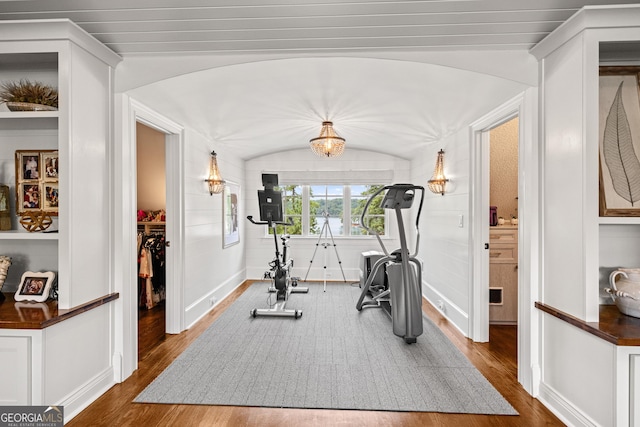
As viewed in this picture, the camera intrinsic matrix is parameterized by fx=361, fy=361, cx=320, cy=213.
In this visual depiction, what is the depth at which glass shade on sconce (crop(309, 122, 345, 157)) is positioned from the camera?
13.9 ft

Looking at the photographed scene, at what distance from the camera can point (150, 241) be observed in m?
4.74

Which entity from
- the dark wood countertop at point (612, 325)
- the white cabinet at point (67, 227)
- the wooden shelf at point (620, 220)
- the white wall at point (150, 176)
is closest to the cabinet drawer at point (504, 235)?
the dark wood countertop at point (612, 325)

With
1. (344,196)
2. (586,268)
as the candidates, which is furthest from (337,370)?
(344,196)

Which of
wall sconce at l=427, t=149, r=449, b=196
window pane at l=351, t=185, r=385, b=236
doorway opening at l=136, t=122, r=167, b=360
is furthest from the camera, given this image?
window pane at l=351, t=185, r=385, b=236

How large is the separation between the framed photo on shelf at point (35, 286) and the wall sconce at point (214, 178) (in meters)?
2.44

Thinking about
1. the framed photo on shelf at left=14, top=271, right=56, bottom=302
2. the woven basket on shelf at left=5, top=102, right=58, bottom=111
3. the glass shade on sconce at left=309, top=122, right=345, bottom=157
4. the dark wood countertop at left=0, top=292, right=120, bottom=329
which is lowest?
the dark wood countertop at left=0, top=292, right=120, bottom=329

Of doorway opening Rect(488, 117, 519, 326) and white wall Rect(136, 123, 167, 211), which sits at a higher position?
white wall Rect(136, 123, 167, 211)

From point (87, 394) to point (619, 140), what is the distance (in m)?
3.69

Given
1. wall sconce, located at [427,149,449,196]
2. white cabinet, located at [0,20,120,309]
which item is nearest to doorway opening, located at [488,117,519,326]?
wall sconce, located at [427,149,449,196]

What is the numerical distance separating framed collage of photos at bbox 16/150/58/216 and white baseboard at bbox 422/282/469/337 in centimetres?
375

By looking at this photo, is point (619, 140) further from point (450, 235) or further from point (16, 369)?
point (16, 369)

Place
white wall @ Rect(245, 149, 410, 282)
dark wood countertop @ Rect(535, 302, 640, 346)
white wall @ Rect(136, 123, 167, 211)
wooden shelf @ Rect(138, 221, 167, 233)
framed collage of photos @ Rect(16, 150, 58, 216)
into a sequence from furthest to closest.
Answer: white wall @ Rect(245, 149, 410, 282) → white wall @ Rect(136, 123, 167, 211) → wooden shelf @ Rect(138, 221, 167, 233) → framed collage of photos @ Rect(16, 150, 58, 216) → dark wood countertop @ Rect(535, 302, 640, 346)

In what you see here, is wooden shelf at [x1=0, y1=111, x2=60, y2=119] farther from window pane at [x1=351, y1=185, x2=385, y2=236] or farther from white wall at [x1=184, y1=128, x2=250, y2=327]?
window pane at [x1=351, y1=185, x2=385, y2=236]

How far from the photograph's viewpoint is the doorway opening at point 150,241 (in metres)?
3.98
